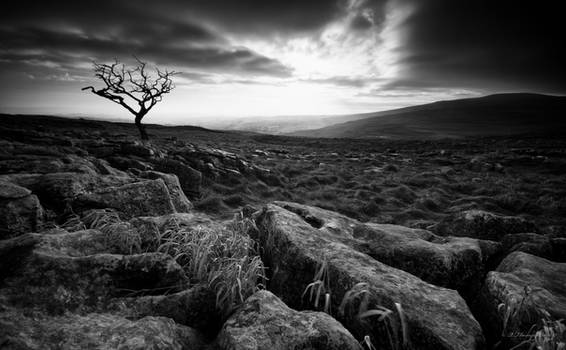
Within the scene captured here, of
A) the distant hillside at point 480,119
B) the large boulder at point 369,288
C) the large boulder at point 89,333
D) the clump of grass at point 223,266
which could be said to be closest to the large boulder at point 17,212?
the clump of grass at point 223,266

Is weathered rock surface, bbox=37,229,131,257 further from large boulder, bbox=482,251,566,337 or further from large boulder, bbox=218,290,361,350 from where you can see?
large boulder, bbox=482,251,566,337

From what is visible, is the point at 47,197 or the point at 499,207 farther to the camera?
the point at 499,207

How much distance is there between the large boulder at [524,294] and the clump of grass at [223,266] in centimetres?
306

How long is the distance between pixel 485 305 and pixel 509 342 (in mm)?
727

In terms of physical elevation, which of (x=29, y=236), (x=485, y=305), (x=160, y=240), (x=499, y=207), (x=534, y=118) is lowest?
(x=499, y=207)

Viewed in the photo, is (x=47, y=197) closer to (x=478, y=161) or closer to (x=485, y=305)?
(x=485, y=305)

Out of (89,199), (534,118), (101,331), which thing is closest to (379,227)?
(101,331)

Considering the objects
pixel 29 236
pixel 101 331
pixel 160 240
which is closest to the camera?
pixel 101 331

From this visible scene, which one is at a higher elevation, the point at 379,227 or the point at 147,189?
the point at 147,189

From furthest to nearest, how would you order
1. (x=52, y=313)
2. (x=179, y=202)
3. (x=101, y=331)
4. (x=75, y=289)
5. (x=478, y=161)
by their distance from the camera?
(x=478, y=161) < (x=179, y=202) < (x=75, y=289) < (x=52, y=313) < (x=101, y=331)

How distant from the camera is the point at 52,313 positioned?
2.49 metres

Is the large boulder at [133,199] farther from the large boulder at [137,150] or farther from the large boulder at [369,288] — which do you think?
the large boulder at [137,150]

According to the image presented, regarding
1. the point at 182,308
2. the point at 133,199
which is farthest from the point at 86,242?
the point at 133,199

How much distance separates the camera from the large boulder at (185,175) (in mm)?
13250
